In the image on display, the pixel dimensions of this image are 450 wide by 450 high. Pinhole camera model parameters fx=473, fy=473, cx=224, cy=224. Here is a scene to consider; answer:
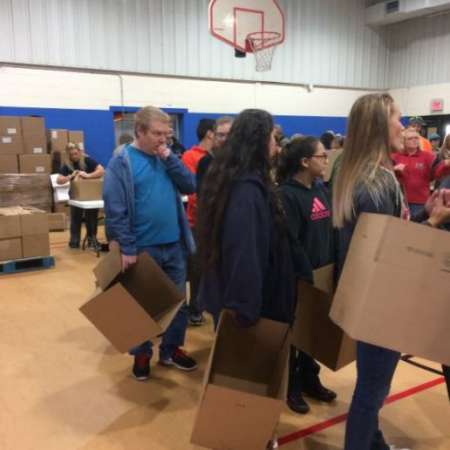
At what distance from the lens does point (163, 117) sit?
7.93 feet

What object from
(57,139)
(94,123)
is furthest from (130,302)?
(94,123)

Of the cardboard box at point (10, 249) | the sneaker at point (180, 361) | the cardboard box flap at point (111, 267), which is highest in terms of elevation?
the cardboard box flap at point (111, 267)

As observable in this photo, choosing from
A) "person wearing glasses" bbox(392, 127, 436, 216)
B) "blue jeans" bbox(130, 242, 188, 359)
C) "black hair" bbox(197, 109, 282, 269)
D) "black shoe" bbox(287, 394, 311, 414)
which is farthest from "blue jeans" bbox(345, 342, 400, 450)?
"person wearing glasses" bbox(392, 127, 436, 216)

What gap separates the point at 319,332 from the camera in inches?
78.4

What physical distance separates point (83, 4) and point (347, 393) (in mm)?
7774

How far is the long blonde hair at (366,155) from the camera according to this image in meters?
1.54

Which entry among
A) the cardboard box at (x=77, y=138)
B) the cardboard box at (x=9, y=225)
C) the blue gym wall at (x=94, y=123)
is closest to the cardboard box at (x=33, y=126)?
the cardboard box at (x=77, y=138)

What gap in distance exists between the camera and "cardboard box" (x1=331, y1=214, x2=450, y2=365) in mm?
1301

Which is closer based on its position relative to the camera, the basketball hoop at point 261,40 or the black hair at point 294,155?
the black hair at point 294,155

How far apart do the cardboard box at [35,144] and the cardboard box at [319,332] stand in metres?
6.25

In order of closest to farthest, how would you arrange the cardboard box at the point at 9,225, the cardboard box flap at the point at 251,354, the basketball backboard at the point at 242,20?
1. the cardboard box flap at the point at 251,354
2. the cardboard box at the point at 9,225
3. the basketball backboard at the point at 242,20

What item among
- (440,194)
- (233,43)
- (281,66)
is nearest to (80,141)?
(233,43)

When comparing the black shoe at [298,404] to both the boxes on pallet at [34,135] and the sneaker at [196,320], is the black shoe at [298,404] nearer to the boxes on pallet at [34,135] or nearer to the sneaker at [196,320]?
the sneaker at [196,320]

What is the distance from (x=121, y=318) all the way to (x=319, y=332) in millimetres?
942
